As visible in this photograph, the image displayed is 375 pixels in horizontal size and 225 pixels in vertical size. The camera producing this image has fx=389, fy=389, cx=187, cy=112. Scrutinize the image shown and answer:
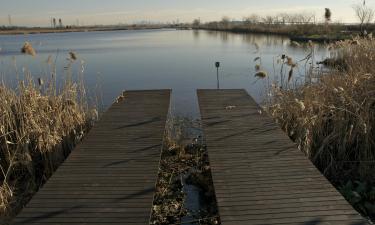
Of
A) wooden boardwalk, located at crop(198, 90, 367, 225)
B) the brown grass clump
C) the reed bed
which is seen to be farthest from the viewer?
the brown grass clump

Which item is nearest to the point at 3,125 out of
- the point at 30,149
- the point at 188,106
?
the point at 30,149

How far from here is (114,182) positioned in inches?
144

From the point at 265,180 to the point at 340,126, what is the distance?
1.82 metres

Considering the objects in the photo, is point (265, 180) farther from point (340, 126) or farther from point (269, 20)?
point (269, 20)

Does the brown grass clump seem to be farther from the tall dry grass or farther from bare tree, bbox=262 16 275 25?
bare tree, bbox=262 16 275 25

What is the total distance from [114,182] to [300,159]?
196 centimetres

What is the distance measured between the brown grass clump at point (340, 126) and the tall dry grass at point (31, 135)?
3.10 metres

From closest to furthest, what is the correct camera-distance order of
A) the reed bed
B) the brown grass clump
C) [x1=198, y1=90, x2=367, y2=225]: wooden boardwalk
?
[x1=198, y1=90, x2=367, y2=225]: wooden boardwalk → the reed bed → the brown grass clump

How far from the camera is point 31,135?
Answer: 201 inches

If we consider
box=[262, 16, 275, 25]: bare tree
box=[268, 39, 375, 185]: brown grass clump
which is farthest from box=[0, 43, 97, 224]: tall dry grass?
box=[262, 16, 275, 25]: bare tree

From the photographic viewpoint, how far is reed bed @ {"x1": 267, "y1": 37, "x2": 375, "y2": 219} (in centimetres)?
460

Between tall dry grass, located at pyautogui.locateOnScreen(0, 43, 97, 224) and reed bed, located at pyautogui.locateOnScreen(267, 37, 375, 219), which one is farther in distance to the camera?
tall dry grass, located at pyautogui.locateOnScreen(0, 43, 97, 224)

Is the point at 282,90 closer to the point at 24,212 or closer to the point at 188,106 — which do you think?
the point at 188,106

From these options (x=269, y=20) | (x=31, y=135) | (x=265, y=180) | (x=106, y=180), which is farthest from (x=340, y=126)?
(x=269, y=20)
